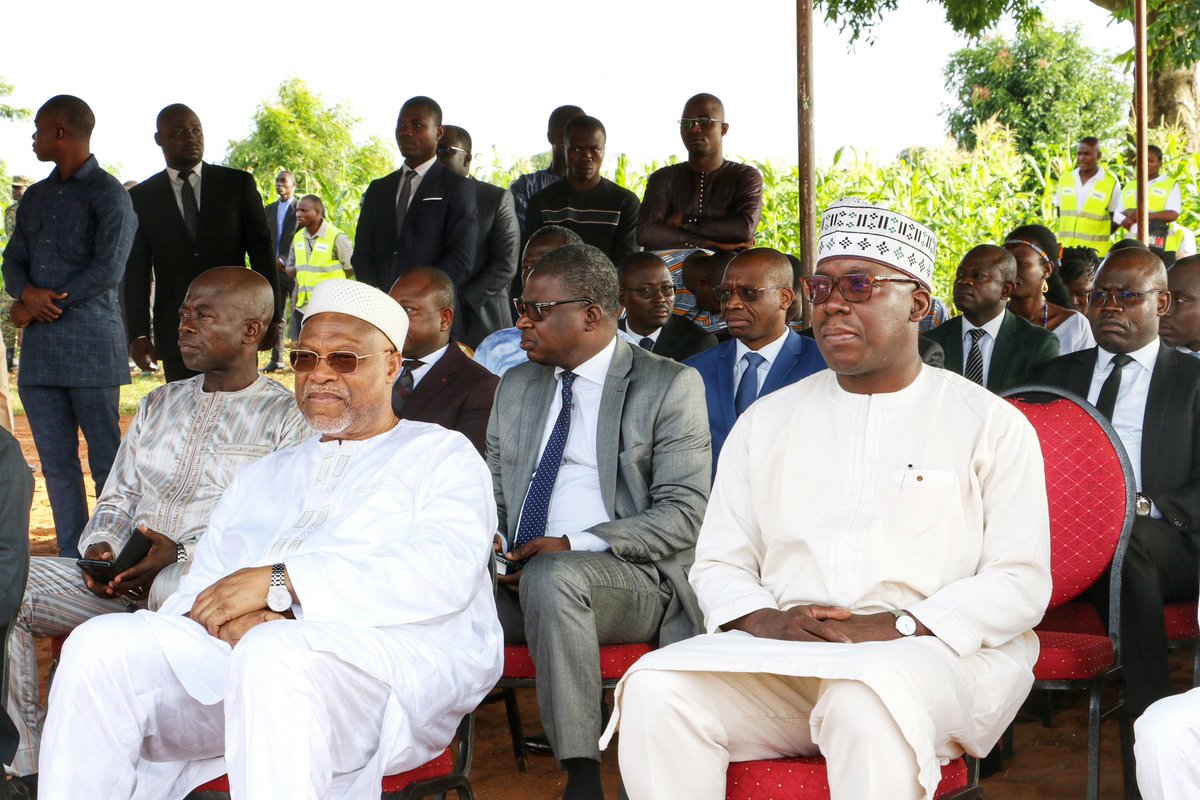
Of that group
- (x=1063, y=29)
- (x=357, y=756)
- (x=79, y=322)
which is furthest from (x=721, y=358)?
(x=1063, y=29)

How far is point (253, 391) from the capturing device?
4.99 metres

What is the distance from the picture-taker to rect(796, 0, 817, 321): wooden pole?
7.20m

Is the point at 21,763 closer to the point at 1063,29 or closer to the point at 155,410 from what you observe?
the point at 155,410

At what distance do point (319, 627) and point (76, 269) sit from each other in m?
4.51

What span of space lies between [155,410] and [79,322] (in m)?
2.30

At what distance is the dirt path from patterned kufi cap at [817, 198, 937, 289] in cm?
206

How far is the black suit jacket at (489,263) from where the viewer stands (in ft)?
26.1

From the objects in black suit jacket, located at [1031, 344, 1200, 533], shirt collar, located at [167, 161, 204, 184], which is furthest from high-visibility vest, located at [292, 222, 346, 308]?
black suit jacket, located at [1031, 344, 1200, 533]

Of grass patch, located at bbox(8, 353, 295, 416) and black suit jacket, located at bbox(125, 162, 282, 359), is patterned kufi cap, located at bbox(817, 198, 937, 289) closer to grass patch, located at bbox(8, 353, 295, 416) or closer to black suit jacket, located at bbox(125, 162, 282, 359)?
black suit jacket, located at bbox(125, 162, 282, 359)

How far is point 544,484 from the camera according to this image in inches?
182

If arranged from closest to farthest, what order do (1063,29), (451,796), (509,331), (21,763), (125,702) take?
(125,702)
(21,763)
(451,796)
(509,331)
(1063,29)

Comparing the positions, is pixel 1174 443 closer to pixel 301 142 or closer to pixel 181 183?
pixel 181 183

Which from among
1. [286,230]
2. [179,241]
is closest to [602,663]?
[179,241]

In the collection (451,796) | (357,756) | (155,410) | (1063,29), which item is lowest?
(451,796)
